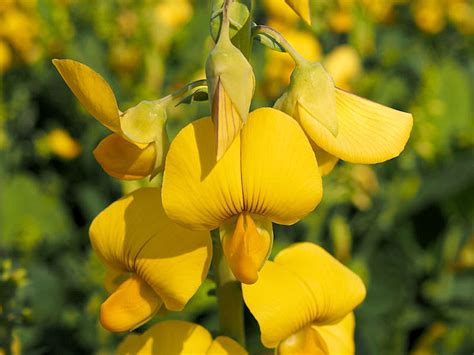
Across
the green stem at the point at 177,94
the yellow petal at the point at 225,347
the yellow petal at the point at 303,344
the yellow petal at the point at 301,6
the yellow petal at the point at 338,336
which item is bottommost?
the yellow petal at the point at 338,336

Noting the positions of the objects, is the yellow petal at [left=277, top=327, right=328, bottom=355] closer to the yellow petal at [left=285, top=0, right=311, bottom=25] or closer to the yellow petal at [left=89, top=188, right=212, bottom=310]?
the yellow petal at [left=89, top=188, right=212, bottom=310]

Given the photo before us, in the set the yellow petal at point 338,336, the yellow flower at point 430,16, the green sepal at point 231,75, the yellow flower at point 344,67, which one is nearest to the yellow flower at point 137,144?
the green sepal at point 231,75

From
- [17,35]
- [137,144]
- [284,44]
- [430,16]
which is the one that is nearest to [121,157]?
[137,144]

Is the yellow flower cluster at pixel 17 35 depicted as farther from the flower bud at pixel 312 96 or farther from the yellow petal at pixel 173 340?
the flower bud at pixel 312 96

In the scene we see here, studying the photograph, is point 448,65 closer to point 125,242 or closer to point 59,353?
point 59,353

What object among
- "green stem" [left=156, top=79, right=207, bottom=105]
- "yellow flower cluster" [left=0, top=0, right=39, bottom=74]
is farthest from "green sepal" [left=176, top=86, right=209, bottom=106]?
"yellow flower cluster" [left=0, top=0, right=39, bottom=74]

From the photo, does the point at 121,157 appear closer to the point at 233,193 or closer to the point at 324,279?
the point at 233,193

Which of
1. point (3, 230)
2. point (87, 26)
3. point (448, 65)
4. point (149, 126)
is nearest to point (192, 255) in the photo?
point (149, 126)
